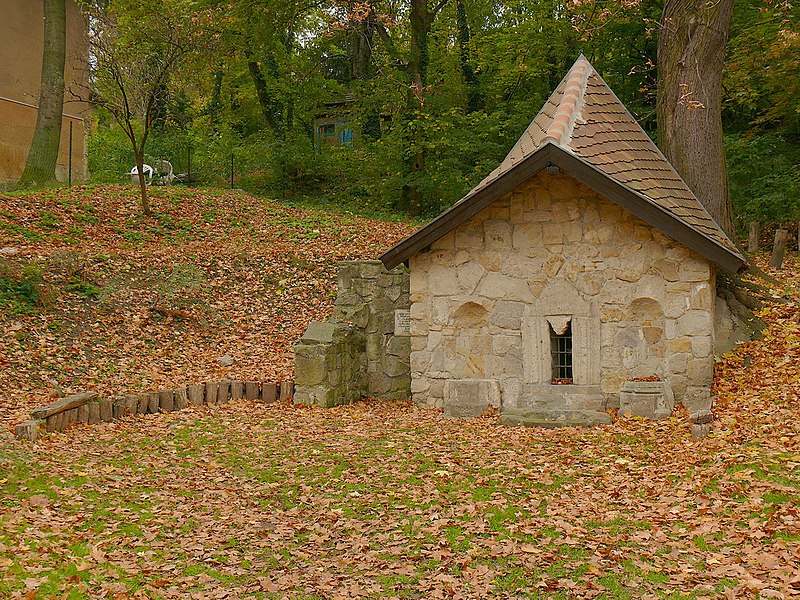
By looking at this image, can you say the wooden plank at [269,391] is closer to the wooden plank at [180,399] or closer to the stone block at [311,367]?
the stone block at [311,367]

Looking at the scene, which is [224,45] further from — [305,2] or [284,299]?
[284,299]

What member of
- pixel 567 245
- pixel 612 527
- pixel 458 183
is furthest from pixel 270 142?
pixel 612 527

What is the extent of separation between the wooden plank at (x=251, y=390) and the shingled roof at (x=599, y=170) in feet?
8.24

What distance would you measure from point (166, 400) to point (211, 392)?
2.27 feet

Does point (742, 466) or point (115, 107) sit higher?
point (115, 107)

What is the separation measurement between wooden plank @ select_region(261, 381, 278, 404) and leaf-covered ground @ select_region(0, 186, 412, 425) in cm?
72

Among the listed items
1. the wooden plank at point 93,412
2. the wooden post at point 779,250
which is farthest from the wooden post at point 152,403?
the wooden post at point 779,250

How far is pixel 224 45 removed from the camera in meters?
21.5

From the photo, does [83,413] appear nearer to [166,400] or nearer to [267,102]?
[166,400]

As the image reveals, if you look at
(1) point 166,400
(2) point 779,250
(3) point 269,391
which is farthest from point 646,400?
(2) point 779,250

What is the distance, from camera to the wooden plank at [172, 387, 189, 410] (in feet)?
34.1

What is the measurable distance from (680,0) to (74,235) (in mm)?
11378

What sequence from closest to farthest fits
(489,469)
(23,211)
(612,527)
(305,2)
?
(612,527)
(489,469)
(23,211)
(305,2)

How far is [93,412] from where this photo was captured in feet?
30.6
